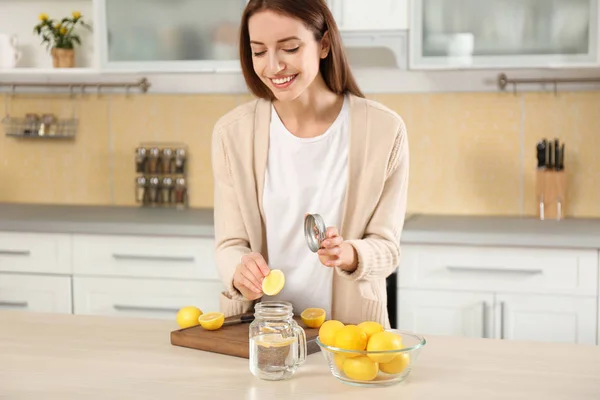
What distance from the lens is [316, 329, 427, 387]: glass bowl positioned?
1363mm

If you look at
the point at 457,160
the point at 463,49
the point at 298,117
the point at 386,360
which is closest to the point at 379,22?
the point at 463,49

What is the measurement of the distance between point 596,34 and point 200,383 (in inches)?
85.3

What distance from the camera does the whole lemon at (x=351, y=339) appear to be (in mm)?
1367

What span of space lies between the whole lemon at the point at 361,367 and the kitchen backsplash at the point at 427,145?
2.12m

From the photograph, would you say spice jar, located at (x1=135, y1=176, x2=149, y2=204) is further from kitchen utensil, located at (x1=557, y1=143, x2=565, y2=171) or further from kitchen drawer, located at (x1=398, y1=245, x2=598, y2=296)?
kitchen utensil, located at (x1=557, y1=143, x2=565, y2=171)

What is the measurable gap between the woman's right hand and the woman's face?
357 millimetres

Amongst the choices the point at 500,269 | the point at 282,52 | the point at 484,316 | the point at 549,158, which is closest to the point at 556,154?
the point at 549,158

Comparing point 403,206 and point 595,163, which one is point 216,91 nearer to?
point 595,163

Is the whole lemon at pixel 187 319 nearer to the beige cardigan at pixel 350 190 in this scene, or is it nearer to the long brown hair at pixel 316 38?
the beige cardigan at pixel 350 190

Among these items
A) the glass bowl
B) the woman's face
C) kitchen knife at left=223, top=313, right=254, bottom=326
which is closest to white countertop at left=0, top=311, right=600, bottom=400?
the glass bowl

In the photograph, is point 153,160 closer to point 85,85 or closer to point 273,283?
point 85,85

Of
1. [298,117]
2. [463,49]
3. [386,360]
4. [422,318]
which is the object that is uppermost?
[463,49]

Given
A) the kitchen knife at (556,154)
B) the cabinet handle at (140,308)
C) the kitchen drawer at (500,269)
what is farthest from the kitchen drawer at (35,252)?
the kitchen knife at (556,154)

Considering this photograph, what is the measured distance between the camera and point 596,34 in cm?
298
